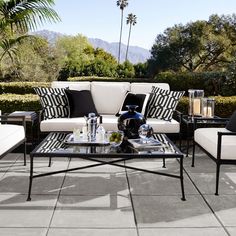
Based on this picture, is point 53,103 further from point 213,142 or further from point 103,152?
point 213,142

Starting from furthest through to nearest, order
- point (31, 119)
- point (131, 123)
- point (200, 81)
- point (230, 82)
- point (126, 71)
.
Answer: point (126, 71), point (200, 81), point (230, 82), point (31, 119), point (131, 123)

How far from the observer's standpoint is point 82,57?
34.0 m

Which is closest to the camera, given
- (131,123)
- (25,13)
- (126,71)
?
(131,123)

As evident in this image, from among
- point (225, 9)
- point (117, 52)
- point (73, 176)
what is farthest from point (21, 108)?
point (117, 52)

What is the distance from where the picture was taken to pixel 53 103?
5238 millimetres

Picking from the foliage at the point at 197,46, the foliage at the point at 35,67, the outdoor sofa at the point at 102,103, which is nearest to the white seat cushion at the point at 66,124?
the outdoor sofa at the point at 102,103

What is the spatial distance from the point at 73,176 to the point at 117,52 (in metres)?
35.2

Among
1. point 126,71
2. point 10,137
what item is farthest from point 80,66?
point 10,137

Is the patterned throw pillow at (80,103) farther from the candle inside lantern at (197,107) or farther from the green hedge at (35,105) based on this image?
the candle inside lantern at (197,107)

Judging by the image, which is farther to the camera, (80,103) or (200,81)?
(200,81)

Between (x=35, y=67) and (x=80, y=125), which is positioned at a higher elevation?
(x=35, y=67)

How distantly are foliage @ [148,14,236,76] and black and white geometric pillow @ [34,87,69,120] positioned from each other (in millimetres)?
20101

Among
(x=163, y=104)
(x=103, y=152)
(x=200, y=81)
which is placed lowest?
(x=103, y=152)

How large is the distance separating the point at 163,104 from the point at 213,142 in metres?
1.51
